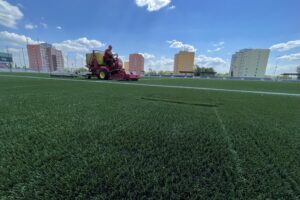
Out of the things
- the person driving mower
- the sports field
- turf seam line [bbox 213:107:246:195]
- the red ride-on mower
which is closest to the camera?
the sports field

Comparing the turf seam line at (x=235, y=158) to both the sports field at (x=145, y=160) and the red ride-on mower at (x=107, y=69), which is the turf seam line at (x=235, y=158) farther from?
the red ride-on mower at (x=107, y=69)

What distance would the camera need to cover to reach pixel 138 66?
70688 mm

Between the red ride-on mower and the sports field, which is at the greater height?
the red ride-on mower

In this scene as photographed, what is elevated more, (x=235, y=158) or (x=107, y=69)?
(x=107, y=69)

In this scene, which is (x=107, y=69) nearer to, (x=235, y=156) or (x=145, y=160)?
(x=145, y=160)

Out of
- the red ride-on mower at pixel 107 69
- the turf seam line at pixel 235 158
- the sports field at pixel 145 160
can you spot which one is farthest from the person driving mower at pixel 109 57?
the turf seam line at pixel 235 158

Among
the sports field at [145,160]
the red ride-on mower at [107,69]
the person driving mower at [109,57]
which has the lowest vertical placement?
the sports field at [145,160]

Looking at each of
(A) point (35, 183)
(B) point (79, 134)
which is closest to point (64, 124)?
(B) point (79, 134)

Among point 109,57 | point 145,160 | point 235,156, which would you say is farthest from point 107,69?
point 235,156

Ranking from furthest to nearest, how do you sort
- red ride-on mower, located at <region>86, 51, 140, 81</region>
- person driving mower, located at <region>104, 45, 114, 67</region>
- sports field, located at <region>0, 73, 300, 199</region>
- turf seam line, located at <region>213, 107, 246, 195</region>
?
red ride-on mower, located at <region>86, 51, 140, 81</region>
person driving mower, located at <region>104, 45, 114, 67</region>
turf seam line, located at <region>213, 107, 246, 195</region>
sports field, located at <region>0, 73, 300, 199</region>

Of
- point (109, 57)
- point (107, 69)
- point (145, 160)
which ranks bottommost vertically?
point (145, 160)

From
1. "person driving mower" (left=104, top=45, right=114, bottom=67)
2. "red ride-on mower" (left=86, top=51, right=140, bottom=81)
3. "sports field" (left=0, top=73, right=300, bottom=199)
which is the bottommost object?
"sports field" (left=0, top=73, right=300, bottom=199)

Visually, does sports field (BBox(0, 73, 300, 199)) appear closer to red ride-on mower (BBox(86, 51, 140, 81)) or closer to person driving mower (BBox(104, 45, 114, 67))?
red ride-on mower (BBox(86, 51, 140, 81))

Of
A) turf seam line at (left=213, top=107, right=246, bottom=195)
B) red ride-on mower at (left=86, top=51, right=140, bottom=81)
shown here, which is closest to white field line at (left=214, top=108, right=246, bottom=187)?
turf seam line at (left=213, top=107, right=246, bottom=195)
